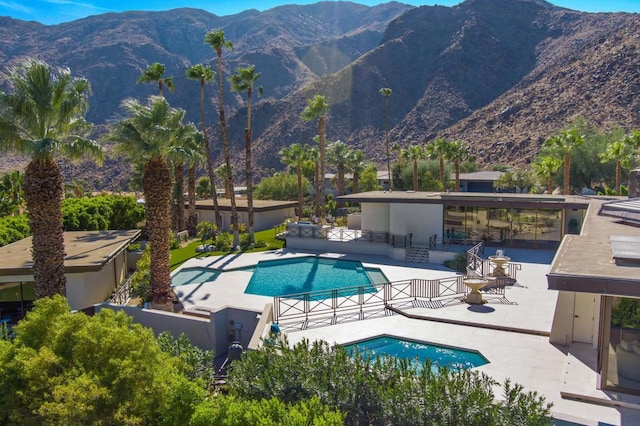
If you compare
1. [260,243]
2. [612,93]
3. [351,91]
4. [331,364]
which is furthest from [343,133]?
[331,364]

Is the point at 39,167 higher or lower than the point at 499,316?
higher

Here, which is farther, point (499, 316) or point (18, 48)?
point (18, 48)

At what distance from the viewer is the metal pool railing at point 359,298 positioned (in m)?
17.5

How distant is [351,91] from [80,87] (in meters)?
96.5

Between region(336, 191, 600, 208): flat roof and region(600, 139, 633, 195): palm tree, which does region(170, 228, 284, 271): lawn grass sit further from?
region(600, 139, 633, 195): palm tree

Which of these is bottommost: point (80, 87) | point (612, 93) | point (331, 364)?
point (331, 364)

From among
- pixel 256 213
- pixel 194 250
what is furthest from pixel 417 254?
pixel 256 213

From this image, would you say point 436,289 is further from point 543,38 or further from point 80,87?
point 543,38

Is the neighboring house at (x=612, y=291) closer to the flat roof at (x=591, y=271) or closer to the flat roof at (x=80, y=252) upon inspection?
the flat roof at (x=591, y=271)

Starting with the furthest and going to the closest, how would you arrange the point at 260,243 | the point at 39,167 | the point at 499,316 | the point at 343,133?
the point at 343,133 < the point at 260,243 < the point at 499,316 < the point at 39,167

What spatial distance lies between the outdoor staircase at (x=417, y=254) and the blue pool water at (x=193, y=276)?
10863mm

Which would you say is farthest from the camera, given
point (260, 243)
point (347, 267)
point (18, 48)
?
point (18, 48)

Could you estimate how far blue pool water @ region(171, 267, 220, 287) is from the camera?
951 inches

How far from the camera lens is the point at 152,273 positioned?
62.4 feet
